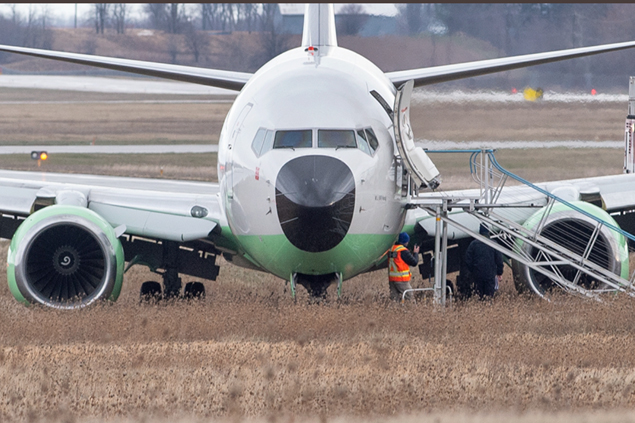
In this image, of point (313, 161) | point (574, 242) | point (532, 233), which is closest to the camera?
point (313, 161)

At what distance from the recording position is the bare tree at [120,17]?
69.0 meters

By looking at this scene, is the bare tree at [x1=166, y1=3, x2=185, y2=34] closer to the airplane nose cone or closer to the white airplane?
the white airplane

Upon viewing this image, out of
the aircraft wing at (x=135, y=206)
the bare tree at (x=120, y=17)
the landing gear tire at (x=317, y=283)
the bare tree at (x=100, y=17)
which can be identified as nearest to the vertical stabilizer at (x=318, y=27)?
the aircraft wing at (x=135, y=206)

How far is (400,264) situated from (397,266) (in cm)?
6

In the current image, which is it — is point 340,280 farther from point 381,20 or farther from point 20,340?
point 381,20

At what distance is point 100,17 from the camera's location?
70.2m

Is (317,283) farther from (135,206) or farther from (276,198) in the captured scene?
(135,206)

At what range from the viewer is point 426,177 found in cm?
1509

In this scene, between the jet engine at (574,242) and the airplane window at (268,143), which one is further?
the jet engine at (574,242)

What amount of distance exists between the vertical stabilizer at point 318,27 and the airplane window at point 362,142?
4.23 meters

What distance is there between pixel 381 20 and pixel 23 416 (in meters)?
21.6

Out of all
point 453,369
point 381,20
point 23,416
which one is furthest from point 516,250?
point 381,20

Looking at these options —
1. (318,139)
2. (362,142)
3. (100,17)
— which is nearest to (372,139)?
(362,142)

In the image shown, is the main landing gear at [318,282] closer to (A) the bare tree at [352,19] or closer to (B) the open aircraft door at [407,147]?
(B) the open aircraft door at [407,147]
